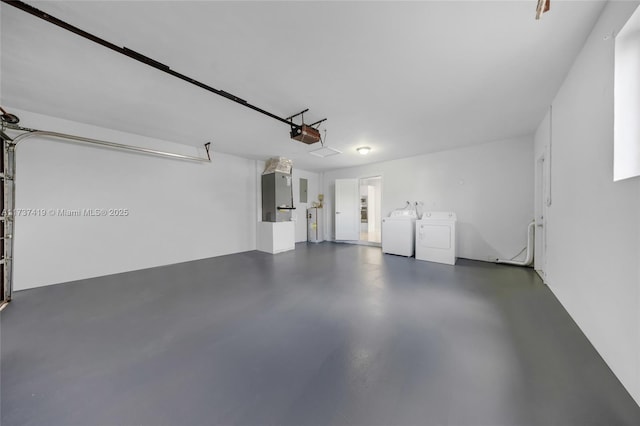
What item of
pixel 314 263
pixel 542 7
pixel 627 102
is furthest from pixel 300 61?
pixel 314 263

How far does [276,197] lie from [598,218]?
481cm

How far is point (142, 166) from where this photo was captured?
3.73 m

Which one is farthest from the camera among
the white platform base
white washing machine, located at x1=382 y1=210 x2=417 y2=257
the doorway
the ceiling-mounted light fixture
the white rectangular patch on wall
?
the doorway

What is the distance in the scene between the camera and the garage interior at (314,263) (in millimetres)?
1166

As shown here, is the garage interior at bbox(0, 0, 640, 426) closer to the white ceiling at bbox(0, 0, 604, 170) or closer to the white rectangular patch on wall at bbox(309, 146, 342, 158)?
the white ceiling at bbox(0, 0, 604, 170)

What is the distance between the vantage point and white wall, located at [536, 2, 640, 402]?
45.6 inches

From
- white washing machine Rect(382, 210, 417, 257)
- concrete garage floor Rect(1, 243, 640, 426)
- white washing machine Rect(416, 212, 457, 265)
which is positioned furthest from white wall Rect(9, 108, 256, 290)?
white washing machine Rect(416, 212, 457, 265)

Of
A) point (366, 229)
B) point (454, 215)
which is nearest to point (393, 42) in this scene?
point (454, 215)

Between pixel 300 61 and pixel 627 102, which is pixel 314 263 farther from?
pixel 627 102

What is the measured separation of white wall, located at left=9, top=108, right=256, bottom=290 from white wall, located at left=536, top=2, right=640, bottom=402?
18.1 feet

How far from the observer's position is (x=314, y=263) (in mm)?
4031

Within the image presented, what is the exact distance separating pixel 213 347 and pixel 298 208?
5152 millimetres

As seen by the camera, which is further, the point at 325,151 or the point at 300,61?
the point at 325,151

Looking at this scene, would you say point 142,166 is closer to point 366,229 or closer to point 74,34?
point 74,34
